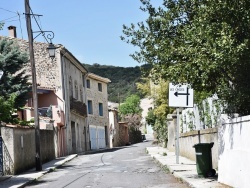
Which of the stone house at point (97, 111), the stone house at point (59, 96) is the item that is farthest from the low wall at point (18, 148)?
the stone house at point (97, 111)

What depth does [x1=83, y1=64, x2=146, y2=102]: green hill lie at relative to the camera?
122 metres

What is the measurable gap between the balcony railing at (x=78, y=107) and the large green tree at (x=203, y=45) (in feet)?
85.6

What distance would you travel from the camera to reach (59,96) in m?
35.0

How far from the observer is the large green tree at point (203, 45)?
877 cm

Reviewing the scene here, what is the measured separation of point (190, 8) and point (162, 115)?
27493mm

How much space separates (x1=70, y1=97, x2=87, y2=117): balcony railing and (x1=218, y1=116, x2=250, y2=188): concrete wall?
90.0ft

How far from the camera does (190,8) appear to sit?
36.0ft

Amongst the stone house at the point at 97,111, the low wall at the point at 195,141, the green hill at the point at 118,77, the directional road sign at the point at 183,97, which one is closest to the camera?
the low wall at the point at 195,141

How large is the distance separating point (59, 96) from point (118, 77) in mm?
95436

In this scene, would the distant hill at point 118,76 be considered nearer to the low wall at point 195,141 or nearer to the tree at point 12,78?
the tree at point 12,78

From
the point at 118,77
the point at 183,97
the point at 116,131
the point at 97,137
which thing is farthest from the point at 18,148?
the point at 118,77

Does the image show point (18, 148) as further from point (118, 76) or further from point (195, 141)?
point (118, 76)

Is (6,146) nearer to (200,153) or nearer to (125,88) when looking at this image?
(200,153)

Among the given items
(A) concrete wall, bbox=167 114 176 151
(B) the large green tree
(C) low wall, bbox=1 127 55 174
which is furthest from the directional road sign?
(A) concrete wall, bbox=167 114 176 151
